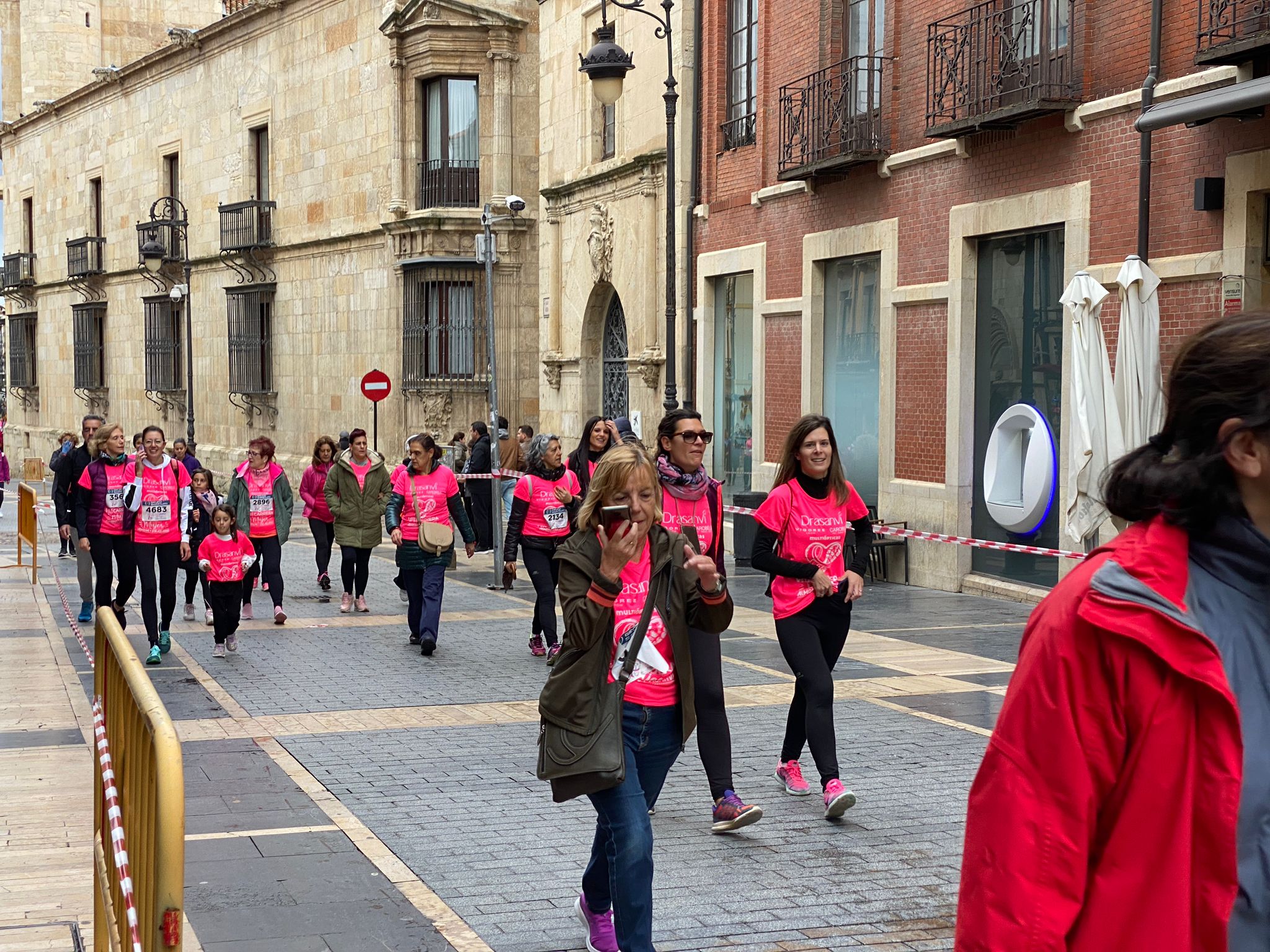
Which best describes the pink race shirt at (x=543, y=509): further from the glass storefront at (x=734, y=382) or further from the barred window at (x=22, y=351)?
the barred window at (x=22, y=351)

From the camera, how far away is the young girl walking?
12.3m

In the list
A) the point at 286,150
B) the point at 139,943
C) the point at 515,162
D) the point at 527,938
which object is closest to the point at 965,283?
the point at 527,938

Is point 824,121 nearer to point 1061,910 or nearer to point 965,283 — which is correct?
point 965,283

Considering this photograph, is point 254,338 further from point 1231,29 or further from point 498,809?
point 498,809

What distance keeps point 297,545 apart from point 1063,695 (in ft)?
75.4

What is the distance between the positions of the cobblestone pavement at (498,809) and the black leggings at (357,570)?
279cm

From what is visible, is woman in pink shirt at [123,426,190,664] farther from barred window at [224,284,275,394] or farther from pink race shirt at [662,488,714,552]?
barred window at [224,284,275,394]

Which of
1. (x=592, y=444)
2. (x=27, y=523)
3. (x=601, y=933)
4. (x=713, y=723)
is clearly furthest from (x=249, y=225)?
(x=601, y=933)

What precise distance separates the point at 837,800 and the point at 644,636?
7.34ft

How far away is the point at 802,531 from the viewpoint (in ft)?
24.3

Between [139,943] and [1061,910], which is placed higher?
[1061,910]

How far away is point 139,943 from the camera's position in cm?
375

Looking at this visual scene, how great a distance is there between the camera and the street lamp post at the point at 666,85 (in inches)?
670

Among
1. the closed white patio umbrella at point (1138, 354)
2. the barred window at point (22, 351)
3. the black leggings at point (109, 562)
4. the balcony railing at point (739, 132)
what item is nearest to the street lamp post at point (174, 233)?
the barred window at point (22, 351)
